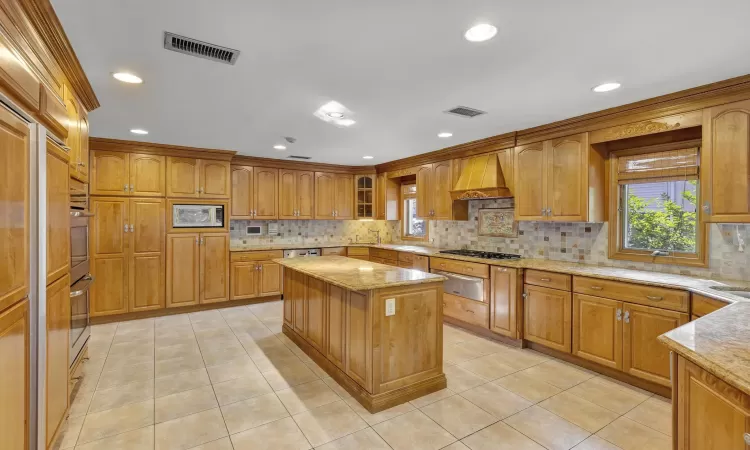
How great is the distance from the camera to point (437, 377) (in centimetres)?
280

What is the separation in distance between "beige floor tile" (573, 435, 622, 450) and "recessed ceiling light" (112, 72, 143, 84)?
3.64 m

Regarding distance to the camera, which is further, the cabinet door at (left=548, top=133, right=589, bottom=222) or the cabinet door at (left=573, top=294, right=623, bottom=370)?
the cabinet door at (left=548, top=133, right=589, bottom=222)

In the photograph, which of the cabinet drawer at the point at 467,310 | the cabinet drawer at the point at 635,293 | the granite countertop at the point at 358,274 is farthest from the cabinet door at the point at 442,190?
the cabinet drawer at the point at 635,293

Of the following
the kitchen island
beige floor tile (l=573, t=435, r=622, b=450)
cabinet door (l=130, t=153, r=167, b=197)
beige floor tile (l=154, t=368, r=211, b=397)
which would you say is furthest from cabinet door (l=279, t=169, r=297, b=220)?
beige floor tile (l=573, t=435, r=622, b=450)

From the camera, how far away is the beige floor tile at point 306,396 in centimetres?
255

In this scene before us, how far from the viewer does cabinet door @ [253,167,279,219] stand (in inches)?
223

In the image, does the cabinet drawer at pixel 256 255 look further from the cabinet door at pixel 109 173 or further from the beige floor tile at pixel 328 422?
the beige floor tile at pixel 328 422

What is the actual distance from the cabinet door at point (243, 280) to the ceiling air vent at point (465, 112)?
3734mm

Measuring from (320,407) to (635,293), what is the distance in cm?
255

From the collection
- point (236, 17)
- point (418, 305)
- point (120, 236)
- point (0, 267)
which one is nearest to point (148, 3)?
point (236, 17)

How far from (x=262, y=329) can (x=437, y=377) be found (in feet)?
7.74

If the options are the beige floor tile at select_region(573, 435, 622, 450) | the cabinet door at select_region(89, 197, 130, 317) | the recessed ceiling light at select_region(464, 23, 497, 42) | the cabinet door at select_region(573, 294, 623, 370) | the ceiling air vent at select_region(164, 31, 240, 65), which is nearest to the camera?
the recessed ceiling light at select_region(464, 23, 497, 42)

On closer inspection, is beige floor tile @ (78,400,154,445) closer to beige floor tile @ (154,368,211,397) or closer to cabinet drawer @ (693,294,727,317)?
beige floor tile @ (154,368,211,397)

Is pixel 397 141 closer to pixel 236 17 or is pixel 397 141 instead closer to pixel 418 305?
pixel 418 305
